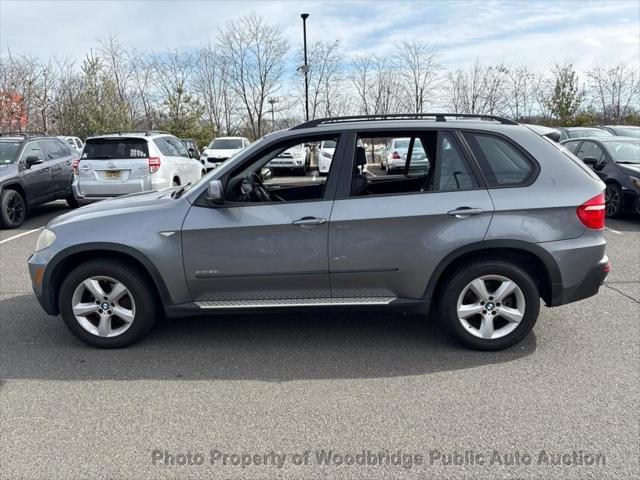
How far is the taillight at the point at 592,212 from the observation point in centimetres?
361

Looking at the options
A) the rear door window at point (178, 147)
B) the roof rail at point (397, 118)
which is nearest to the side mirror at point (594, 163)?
the roof rail at point (397, 118)

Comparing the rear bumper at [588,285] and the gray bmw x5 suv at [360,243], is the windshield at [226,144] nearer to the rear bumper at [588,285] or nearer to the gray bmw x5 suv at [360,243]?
the gray bmw x5 suv at [360,243]

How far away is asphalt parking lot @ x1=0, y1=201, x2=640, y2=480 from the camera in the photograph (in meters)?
2.57

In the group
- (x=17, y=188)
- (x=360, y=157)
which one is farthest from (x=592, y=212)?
(x=17, y=188)

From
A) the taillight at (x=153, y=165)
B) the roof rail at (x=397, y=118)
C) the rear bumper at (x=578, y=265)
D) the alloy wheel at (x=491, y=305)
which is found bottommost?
the alloy wheel at (x=491, y=305)

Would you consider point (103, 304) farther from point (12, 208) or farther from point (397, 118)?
point (12, 208)

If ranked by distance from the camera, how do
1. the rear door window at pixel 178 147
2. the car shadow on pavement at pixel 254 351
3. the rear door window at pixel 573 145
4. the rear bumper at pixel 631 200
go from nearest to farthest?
1. the car shadow on pavement at pixel 254 351
2. the rear bumper at pixel 631 200
3. the rear door window at pixel 178 147
4. the rear door window at pixel 573 145

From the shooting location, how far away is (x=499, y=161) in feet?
12.3

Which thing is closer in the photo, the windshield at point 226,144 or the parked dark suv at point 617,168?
the parked dark suv at point 617,168

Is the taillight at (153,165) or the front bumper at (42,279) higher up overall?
the taillight at (153,165)

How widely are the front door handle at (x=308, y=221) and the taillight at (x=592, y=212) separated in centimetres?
193

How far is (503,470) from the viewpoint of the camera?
2473 millimetres

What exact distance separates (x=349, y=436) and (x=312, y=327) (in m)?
1.62

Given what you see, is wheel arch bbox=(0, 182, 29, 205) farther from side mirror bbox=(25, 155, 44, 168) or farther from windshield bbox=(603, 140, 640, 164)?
windshield bbox=(603, 140, 640, 164)
